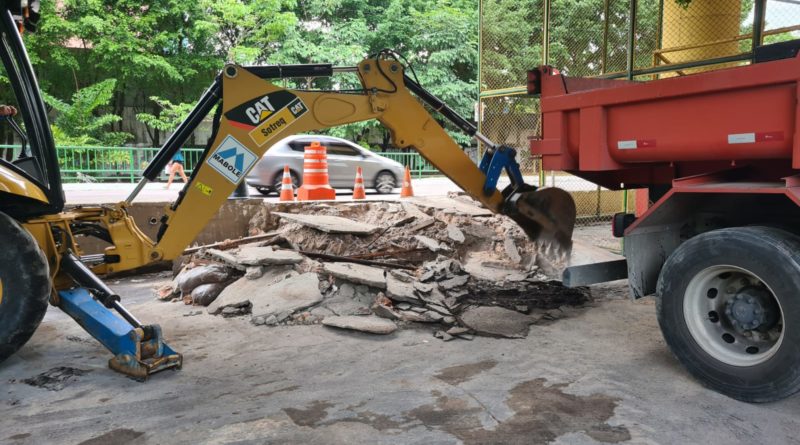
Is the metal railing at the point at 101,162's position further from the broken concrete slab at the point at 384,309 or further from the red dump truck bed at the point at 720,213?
the red dump truck bed at the point at 720,213

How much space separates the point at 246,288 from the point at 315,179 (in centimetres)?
426

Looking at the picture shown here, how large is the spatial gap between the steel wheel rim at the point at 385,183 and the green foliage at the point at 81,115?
1218 cm

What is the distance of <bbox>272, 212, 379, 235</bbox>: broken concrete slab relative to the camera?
7762 millimetres

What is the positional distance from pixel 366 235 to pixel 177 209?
329 cm

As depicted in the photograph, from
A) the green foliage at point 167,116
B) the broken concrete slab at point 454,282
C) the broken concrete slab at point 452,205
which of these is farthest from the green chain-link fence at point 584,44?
the green foliage at point 167,116

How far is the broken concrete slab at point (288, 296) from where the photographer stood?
5.83 metres

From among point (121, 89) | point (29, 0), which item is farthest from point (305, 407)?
point (121, 89)

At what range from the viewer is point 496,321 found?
215 inches

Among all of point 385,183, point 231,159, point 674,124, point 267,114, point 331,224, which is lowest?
point 331,224

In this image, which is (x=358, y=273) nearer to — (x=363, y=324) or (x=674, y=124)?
(x=363, y=324)

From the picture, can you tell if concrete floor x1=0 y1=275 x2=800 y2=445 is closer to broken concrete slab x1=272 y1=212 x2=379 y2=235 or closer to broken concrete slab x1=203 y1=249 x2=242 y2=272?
broken concrete slab x1=203 y1=249 x2=242 y2=272

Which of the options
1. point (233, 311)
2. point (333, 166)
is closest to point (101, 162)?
point (333, 166)

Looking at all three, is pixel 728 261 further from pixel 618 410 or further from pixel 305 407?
pixel 305 407

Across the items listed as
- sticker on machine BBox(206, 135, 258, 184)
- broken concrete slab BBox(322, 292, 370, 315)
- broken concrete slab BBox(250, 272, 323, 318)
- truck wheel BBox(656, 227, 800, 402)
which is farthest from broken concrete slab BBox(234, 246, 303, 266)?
truck wheel BBox(656, 227, 800, 402)
